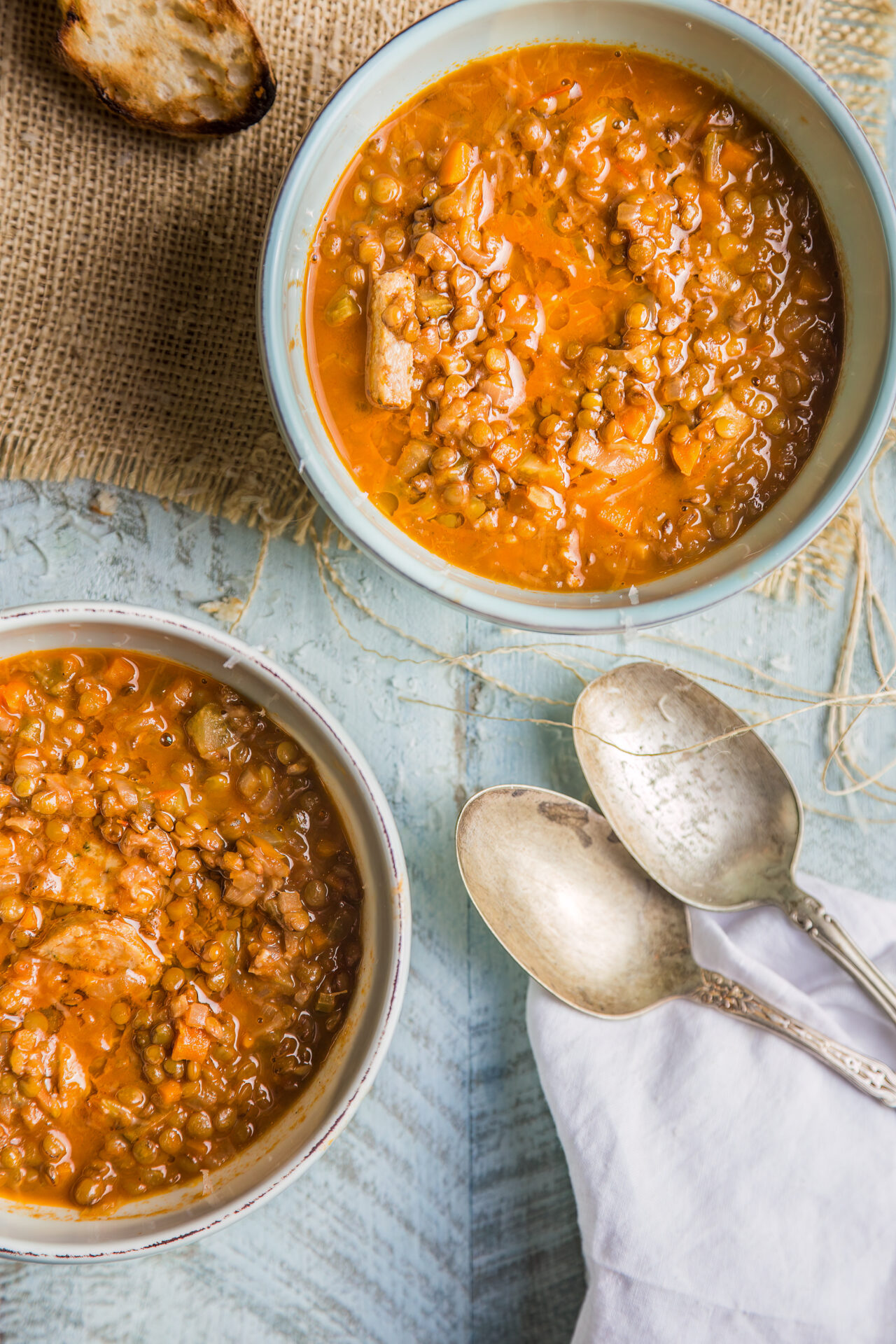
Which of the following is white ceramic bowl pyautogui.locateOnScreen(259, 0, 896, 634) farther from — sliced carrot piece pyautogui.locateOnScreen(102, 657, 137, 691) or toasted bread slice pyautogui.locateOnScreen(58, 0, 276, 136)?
sliced carrot piece pyautogui.locateOnScreen(102, 657, 137, 691)

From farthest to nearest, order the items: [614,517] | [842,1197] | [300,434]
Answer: [842,1197] < [614,517] < [300,434]

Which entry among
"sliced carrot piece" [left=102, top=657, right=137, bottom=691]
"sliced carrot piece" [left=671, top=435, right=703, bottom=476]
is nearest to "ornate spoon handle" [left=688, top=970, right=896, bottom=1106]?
"sliced carrot piece" [left=671, top=435, right=703, bottom=476]

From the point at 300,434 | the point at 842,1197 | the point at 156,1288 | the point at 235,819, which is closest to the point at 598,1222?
the point at 842,1197

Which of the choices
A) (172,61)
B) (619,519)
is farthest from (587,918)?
(172,61)

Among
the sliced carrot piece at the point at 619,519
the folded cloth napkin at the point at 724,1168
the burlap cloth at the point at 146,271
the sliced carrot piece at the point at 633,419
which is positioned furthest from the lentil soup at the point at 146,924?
the sliced carrot piece at the point at 633,419

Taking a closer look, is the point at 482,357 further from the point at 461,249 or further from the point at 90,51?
the point at 90,51
